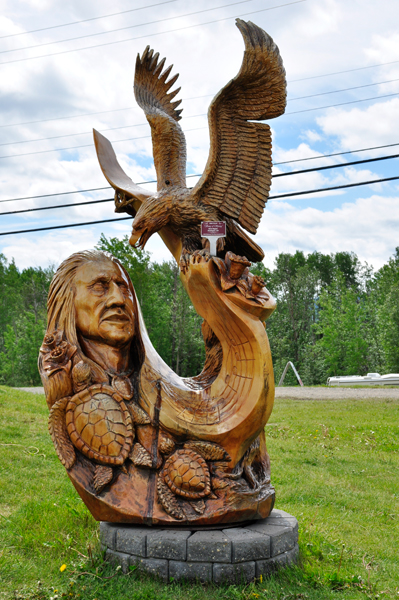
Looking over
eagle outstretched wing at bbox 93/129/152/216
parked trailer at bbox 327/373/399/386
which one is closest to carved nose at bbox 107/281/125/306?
eagle outstretched wing at bbox 93/129/152/216

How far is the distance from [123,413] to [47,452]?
10.4 ft

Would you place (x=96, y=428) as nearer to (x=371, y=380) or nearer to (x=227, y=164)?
(x=227, y=164)

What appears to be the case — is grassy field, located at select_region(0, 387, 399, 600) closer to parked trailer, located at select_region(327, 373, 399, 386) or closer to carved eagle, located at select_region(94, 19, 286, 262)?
carved eagle, located at select_region(94, 19, 286, 262)

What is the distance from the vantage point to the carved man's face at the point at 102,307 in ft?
10.5

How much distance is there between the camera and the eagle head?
3.42 m

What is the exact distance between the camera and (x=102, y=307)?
3225mm

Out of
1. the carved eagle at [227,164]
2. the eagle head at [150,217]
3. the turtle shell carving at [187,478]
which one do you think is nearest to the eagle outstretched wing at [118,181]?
the carved eagle at [227,164]

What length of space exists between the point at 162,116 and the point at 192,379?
5.89 ft

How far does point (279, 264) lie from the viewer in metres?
29.7

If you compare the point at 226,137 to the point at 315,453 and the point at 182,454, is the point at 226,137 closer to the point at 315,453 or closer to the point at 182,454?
the point at 182,454

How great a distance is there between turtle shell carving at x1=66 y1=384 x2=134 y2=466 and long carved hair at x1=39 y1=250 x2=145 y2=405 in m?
0.12

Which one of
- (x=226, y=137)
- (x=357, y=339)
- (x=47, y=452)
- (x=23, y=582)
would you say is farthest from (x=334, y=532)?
(x=357, y=339)

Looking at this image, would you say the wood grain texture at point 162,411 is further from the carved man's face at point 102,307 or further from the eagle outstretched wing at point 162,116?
the eagle outstretched wing at point 162,116

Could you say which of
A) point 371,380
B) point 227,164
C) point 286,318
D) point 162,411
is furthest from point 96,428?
point 286,318
